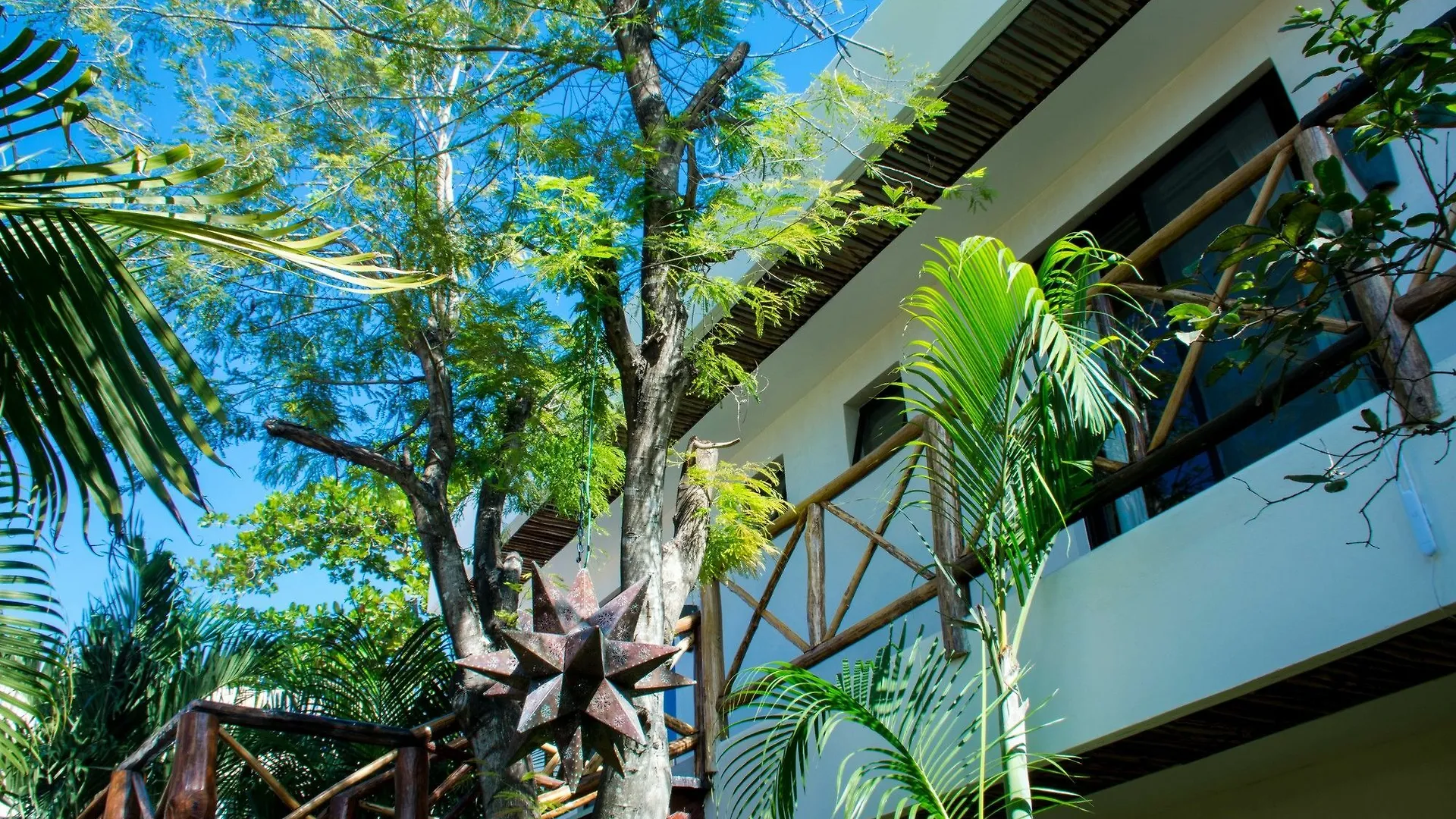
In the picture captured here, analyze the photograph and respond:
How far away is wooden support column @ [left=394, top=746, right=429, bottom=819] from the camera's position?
5.12 metres

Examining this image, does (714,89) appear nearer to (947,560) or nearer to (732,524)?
(732,524)

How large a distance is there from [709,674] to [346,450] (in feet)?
7.31

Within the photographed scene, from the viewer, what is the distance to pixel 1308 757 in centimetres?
429

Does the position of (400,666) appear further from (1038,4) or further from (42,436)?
(42,436)

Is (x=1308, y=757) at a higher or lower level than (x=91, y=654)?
lower

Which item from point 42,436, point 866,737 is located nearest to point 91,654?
point 866,737

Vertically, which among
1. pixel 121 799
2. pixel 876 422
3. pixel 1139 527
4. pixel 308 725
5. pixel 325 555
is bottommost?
pixel 121 799

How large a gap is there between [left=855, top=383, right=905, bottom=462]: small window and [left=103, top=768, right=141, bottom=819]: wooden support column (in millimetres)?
4584

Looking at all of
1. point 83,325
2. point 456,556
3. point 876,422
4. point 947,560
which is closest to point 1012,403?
point 947,560

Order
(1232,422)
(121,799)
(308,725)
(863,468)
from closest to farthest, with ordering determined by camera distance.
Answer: (1232,422), (121,799), (308,725), (863,468)

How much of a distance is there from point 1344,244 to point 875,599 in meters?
4.48

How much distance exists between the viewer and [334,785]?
5.39 m

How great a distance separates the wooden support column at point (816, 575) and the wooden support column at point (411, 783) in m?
1.89

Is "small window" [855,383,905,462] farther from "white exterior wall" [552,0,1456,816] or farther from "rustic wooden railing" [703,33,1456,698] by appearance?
"rustic wooden railing" [703,33,1456,698]
